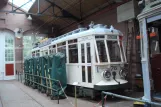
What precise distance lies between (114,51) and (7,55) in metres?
17.3

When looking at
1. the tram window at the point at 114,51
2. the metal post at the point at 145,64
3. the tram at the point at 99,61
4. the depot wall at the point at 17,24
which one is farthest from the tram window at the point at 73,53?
the depot wall at the point at 17,24

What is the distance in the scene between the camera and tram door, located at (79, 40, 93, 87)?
9070 millimetres

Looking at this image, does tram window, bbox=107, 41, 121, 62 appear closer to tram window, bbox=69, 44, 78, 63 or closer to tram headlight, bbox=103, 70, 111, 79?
tram headlight, bbox=103, 70, 111, 79

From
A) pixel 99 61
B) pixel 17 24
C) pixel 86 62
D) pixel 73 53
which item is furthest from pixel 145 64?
pixel 17 24

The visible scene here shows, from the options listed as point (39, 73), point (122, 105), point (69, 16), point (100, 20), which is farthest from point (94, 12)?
point (122, 105)

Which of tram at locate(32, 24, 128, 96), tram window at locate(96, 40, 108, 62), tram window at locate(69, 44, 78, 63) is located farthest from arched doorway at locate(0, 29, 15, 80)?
tram window at locate(96, 40, 108, 62)

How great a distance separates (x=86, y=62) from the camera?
366 inches

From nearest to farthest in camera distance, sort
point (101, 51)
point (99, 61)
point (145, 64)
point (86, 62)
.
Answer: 1. point (145, 64)
2. point (99, 61)
3. point (101, 51)
4. point (86, 62)

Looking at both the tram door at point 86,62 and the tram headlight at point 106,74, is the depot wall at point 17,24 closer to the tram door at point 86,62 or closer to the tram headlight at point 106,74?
the tram door at point 86,62

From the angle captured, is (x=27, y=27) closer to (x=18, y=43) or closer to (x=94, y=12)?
(x=18, y=43)

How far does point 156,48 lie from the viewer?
17.0ft

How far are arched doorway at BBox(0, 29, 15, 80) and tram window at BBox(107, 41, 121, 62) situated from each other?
55.5 feet

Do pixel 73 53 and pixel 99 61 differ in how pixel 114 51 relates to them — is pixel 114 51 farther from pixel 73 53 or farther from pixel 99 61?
pixel 73 53

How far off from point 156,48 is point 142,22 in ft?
3.16
